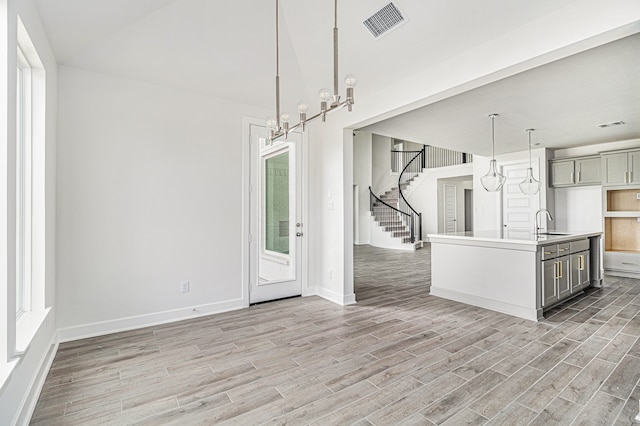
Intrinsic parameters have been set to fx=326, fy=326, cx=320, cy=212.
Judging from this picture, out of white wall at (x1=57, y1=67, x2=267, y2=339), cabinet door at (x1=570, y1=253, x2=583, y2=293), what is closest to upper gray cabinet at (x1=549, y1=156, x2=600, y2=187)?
cabinet door at (x1=570, y1=253, x2=583, y2=293)

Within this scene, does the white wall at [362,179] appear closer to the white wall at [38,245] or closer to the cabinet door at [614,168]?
the cabinet door at [614,168]

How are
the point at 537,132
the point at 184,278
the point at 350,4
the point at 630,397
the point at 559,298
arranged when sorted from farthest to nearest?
the point at 537,132 < the point at 559,298 < the point at 184,278 < the point at 350,4 < the point at 630,397

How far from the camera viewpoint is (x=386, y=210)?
11727 mm

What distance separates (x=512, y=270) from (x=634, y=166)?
418 cm

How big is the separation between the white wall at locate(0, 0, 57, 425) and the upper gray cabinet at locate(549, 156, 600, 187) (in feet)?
28.2

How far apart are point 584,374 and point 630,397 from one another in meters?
0.31

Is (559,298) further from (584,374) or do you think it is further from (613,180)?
(613,180)

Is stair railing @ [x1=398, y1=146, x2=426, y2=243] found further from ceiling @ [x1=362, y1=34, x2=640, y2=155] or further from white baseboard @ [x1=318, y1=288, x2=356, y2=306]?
white baseboard @ [x1=318, y1=288, x2=356, y2=306]

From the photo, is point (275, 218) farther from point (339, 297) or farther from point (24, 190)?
point (24, 190)

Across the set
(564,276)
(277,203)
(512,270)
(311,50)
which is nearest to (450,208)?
(564,276)

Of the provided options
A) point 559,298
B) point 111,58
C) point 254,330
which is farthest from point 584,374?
point 111,58

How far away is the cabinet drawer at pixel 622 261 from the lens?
19.8 feet

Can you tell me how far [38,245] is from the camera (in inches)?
105

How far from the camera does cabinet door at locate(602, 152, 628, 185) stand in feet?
19.8
